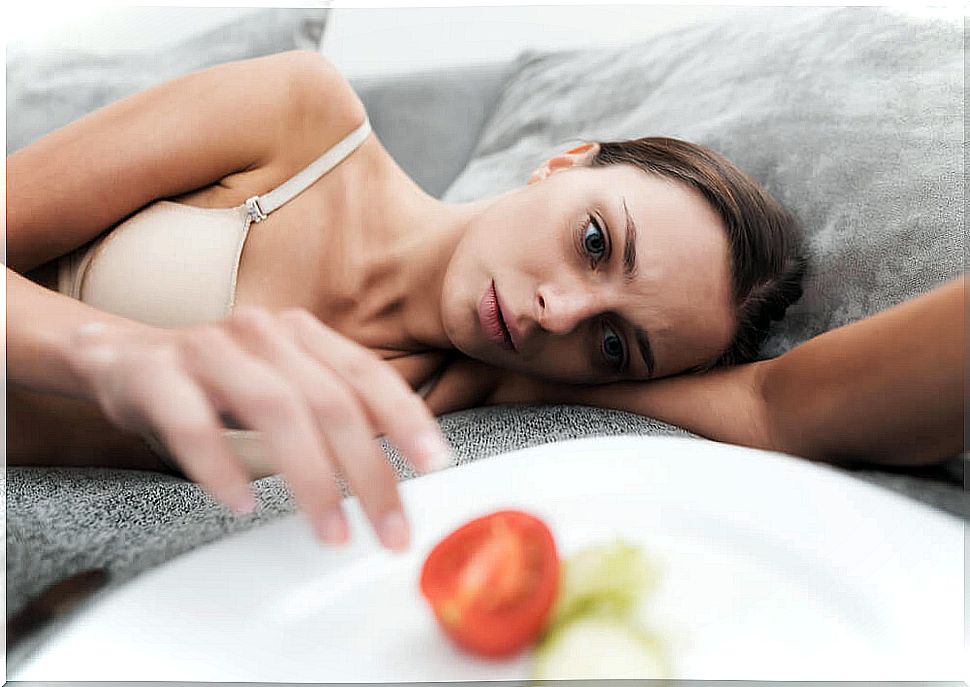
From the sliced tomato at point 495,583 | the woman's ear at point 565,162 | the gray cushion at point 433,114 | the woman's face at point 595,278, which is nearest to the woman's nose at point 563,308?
the woman's face at point 595,278

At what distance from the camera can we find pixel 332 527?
24 centimetres

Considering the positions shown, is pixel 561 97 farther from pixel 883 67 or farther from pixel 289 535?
pixel 289 535

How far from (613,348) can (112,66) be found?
0.62m

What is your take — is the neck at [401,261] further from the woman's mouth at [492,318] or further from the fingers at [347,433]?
the fingers at [347,433]

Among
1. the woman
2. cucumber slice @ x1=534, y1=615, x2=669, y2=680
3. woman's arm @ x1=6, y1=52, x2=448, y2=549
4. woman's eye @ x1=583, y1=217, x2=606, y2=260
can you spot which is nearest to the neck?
the woman

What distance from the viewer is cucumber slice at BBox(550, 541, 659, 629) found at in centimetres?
30

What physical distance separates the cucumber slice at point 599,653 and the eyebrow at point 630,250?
266 mm

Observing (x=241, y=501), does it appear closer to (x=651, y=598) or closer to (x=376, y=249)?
(x=651, y=598)

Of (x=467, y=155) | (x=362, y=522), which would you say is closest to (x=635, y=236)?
(x=362, y=522)

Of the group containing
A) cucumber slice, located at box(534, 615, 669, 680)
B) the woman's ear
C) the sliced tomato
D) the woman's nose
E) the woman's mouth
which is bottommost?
the woman's mouth

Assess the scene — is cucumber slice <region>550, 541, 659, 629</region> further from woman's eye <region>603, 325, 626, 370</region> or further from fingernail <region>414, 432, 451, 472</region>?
woman's eye <region>603, 325, 626, 370</region>

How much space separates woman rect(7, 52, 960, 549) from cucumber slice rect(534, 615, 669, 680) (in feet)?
0.80

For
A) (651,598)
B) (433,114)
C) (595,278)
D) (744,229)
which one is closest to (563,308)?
(595,278)

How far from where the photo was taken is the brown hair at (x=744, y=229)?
56 centimetres
